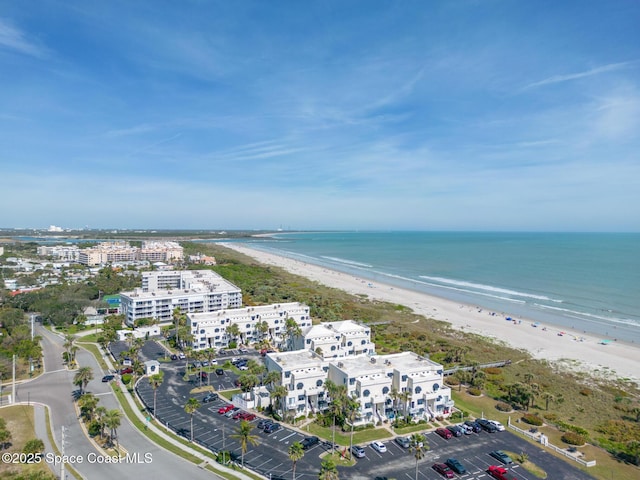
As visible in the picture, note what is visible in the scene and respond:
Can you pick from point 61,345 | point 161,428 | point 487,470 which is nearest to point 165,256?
point 61,345

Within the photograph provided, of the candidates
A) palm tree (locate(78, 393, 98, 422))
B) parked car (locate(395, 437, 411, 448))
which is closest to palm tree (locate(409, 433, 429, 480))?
parked car (locate(395, 437, 411, 448))

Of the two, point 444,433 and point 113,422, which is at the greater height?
point 113,422

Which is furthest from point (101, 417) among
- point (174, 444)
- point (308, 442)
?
point (308, 442)

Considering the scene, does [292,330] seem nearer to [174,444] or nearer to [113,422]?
[174,444]

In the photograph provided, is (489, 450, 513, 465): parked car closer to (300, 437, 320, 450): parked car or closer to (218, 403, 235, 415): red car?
(300, 437, 320, 450): parked car

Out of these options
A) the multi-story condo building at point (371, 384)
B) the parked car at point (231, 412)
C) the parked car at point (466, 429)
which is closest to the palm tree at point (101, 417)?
the parked car at point (231, 412)
